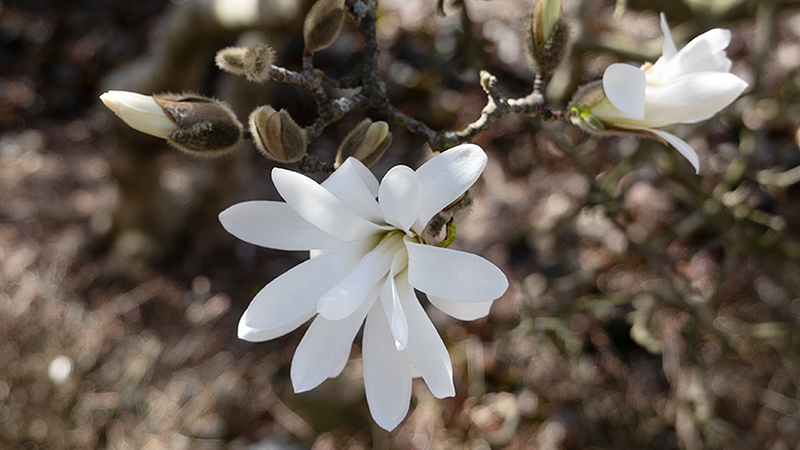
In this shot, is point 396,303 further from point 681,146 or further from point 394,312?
point 681,146

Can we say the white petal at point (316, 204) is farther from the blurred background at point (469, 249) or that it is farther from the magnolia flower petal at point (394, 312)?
the blurred background at point (469, 249)

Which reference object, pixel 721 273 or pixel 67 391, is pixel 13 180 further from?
pixel 721 273

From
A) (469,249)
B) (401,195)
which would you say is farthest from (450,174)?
(469,249)

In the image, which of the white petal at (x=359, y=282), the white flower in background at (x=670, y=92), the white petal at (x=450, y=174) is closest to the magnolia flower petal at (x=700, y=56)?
the white flower in background at (x=670, y=92)

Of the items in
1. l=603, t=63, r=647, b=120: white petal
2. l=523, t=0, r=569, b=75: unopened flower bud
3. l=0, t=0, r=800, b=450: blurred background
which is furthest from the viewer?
l=0, t=0, r=800, b=450: blurred background

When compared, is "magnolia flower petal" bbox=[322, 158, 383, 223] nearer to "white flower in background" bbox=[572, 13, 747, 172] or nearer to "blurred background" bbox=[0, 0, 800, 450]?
"white flower in background" bbox=[572, 13, 747, 172]

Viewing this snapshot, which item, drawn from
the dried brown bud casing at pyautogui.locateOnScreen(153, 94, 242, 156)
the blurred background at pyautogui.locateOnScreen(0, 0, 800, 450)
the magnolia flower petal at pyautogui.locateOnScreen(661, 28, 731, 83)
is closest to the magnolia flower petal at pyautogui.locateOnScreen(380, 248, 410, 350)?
the dried brown bud casing at pyautogui.locateOnScreen(153, 94, 242, 156)
